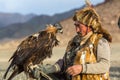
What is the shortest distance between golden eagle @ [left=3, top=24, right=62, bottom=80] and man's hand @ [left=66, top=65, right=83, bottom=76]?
0.62 metres

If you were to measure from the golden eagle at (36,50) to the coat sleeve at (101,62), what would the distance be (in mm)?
683

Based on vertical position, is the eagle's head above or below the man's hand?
above

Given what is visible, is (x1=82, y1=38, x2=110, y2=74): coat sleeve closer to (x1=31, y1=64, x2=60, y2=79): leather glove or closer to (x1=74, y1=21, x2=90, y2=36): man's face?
(x1=74, y1=21, x2=90, y2=36): man's face

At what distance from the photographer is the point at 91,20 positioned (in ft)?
24.4

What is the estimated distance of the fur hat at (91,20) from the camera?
24.4 feet

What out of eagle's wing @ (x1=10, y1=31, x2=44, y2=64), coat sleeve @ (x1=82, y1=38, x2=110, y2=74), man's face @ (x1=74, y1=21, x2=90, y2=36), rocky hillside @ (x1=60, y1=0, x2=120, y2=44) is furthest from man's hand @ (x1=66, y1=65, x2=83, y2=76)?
rocky hillside @ (x1=60, y1=0, x2=120, y2=44)

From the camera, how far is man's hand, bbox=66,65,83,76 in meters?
7.21

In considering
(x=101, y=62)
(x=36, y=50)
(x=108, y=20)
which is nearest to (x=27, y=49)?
(x=36, y=50)

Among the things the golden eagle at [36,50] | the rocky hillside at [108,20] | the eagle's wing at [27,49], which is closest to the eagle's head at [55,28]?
the golden eagle at [36,50]

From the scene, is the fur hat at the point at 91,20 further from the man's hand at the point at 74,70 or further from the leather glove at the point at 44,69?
the leather glove at the point at 44,69

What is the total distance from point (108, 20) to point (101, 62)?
6047 cm

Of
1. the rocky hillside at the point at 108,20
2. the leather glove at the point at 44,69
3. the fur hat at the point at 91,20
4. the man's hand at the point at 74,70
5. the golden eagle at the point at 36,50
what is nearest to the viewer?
the man's hand at the point at 74,70

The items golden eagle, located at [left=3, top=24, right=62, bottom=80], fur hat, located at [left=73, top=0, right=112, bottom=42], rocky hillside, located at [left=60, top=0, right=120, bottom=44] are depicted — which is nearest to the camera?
fur hat, located at [left=73, top=0, right=112, bottom=42]

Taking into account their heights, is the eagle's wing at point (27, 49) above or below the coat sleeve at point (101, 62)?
above
